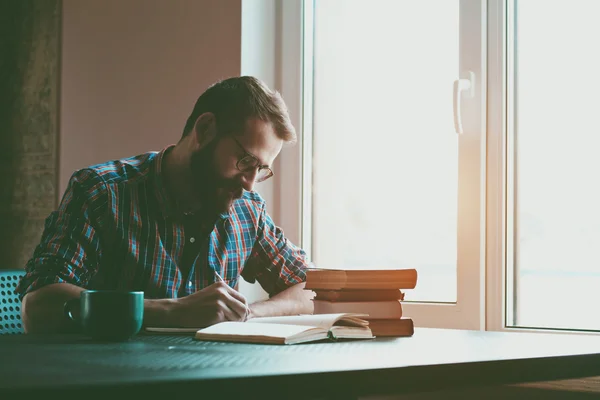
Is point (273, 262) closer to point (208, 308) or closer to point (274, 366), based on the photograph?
point (208, 308)

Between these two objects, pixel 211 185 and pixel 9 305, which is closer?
pixel 9 305

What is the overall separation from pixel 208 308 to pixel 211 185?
1.64 ft

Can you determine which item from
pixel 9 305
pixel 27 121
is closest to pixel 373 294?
pixel 9 305

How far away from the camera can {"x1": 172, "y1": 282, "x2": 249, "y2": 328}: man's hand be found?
141cm

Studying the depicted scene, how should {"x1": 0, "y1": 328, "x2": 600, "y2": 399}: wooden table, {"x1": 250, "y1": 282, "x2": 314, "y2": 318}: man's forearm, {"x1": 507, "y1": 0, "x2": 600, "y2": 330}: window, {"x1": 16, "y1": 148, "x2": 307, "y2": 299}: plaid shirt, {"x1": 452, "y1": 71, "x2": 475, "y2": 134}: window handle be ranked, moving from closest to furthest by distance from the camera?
1. {"x1": 0, "y1": 328, "x2": 600, "y2": 399}: wooden table
2. {"x1": 16, "y1": 148, "x2": 307, "y2": 299}: plaid shirt
3. {"x1": 250, "y1": 282, "x2": 314, "y2": 318}: man's forearm
4. {"x1": 507, "y1": 0, "x2": 600, "y2": 330}: window
5. {"x1": 452, "y1": 71, "x2": 475, "y2": 134}: window handle

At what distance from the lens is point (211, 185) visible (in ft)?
6.07

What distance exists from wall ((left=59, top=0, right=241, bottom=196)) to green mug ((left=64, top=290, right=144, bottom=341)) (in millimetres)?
1271

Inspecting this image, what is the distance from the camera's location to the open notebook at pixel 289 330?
3.84 ft

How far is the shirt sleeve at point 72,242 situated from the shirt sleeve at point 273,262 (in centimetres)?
49

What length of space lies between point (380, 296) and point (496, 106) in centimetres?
95

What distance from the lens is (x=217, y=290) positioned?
1.43 meters

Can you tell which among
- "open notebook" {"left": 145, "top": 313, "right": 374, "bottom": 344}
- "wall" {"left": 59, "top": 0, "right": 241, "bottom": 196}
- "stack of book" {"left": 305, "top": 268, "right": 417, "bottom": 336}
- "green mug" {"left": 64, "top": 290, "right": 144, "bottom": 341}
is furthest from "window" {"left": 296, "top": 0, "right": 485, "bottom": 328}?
"green mug" {"left": 64, "top": 290, "right": 144, "bottom": 341}

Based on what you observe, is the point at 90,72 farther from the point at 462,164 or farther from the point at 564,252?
the point at 564,252

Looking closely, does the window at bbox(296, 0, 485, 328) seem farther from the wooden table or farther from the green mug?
the green mug
